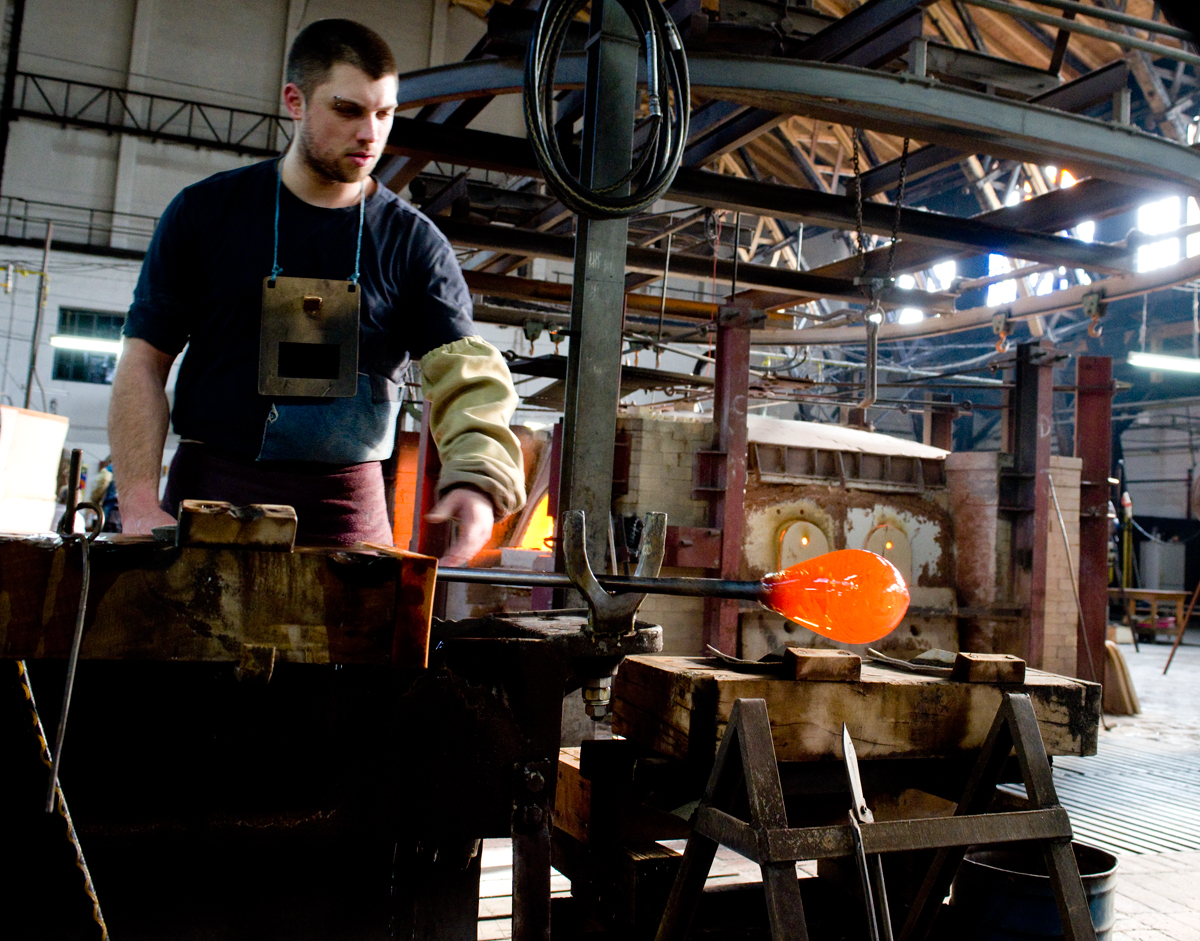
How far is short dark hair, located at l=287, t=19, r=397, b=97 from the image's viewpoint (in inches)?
85.4

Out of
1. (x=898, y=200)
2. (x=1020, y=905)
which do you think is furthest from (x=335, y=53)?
(x=898, y=200)

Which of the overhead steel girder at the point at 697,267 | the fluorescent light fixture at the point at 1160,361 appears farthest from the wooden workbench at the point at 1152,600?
the overhead steel girder at the point at 697,267

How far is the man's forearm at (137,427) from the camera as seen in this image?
222 cm

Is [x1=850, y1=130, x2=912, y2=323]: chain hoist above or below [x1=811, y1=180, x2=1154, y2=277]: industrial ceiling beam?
below

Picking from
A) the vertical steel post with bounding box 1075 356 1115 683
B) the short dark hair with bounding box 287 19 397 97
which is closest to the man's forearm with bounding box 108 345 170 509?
the short dark hair with bounding box 287 19 397 97

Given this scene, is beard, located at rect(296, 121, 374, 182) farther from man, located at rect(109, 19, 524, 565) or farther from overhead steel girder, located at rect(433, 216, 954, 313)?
overhead steel girder, located at rect(433, 216, 954, 313)

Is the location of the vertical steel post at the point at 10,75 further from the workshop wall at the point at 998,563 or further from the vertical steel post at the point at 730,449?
the workshop wall at the point at 998,563

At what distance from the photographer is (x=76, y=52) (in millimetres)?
20000

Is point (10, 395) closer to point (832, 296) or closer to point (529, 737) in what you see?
point (832, 296)

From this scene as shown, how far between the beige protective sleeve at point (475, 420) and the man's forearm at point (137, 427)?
2.21ft

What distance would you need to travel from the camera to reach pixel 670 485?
7.59 meters

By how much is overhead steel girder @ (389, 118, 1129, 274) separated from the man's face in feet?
8.29

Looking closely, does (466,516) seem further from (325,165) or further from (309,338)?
(325,165)

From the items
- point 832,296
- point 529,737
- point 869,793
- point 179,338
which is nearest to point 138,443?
point 179,338
